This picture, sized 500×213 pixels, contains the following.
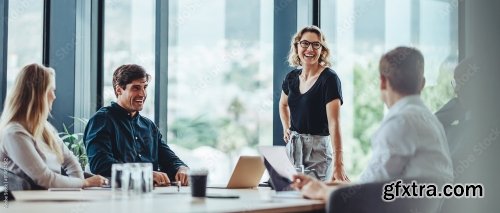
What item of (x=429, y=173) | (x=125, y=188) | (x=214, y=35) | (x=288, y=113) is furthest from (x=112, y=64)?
(x=429, y=173)

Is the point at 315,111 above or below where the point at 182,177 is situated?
above

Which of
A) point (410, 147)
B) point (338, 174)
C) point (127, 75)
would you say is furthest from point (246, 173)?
point (410, 147)

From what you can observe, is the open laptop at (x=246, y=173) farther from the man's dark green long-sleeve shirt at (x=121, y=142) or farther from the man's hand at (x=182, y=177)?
the man's dark green long-sleeve shirt at (x=121, y=142)

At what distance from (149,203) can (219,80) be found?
10.3 feet

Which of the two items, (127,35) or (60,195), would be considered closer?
(60,195)

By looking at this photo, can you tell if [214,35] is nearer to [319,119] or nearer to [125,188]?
[319,119]

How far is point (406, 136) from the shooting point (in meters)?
2.49

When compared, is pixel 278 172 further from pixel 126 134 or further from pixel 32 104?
pixel 126 134

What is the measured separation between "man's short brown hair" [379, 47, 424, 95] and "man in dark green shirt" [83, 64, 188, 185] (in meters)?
1.53

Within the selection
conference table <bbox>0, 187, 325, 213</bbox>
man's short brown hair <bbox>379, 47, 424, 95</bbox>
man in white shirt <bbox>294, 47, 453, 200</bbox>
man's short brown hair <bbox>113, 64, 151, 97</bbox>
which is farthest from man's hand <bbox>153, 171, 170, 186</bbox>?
man's short brown hair <bbox>379, 47, 424, 95</bbox>

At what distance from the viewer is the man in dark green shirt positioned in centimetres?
377

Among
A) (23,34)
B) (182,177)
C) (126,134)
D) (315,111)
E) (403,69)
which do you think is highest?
(23,34)

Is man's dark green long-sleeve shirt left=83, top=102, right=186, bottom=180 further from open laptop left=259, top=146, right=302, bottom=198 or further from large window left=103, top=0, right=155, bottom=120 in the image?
large window left=103, top=0, right=155, bottom=120

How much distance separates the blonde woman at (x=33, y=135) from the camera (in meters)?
3.02
